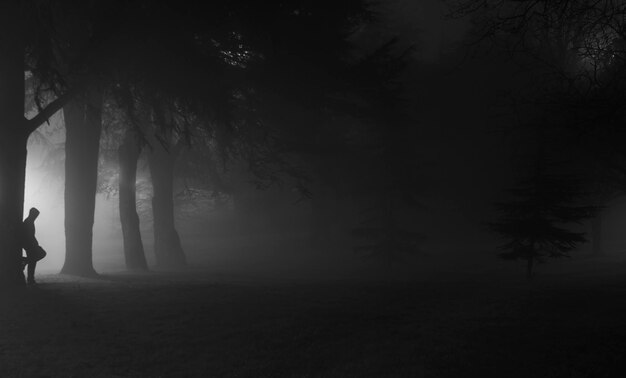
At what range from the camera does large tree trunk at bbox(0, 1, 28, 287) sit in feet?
40.9

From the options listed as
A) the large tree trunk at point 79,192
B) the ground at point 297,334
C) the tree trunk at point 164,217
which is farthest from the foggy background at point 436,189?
the ground at point 297,334

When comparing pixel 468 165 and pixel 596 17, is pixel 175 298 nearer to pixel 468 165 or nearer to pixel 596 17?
pixel 596 17

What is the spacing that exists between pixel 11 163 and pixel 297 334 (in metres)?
7.41

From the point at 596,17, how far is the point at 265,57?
7.96 meters

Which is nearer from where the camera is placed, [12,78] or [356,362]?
[356,362]

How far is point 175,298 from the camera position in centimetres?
1159

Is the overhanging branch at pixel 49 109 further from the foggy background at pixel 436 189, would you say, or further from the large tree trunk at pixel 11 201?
the foggy background at pixel 436 189

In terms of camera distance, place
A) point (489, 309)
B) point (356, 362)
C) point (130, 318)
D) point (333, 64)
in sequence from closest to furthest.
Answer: point (356, 362) → point (130, 318) → point (489, 309) → point (333, 64)

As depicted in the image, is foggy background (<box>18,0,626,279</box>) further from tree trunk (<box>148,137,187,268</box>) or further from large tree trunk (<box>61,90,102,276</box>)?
large tree trunk (<box>61,90,102,276</box>)

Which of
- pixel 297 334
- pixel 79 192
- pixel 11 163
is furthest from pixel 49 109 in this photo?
pixel 297 334

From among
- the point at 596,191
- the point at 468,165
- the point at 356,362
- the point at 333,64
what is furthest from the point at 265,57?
the point at 468,165

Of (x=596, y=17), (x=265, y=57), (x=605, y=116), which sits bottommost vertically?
(x=605, y=116)

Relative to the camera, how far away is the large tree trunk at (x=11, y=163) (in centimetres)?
1246

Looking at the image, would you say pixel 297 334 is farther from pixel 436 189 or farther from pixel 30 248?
pixel 436 189
